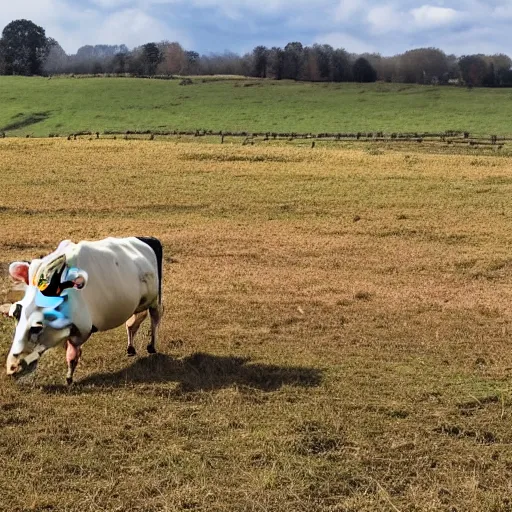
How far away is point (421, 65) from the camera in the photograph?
384ft

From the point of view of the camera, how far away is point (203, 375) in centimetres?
817

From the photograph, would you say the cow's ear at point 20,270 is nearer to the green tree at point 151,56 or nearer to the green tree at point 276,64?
the green tree at point 276,64

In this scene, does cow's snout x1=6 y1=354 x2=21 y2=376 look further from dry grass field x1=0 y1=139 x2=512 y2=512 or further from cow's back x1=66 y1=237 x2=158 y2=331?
cow's back x1=66 y1=237 x2=158 y2=331

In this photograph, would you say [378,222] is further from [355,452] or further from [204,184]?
[355,452]

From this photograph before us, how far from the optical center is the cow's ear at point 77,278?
7375 mm

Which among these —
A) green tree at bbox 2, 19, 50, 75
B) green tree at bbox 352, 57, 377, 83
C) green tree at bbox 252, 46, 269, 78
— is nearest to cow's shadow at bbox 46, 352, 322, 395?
green tree at bbox 352, 57, 377, 83

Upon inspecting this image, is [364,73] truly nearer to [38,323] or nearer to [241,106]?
[241,106]

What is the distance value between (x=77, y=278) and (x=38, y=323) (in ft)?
1.99

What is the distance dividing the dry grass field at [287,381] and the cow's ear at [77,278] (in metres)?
1.15

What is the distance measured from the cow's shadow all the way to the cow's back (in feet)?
2.03

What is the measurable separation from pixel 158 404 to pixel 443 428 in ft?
9.17

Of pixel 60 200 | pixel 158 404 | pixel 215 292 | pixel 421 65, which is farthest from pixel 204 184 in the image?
pixel 421 65

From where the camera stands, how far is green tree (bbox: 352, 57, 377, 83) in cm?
10644

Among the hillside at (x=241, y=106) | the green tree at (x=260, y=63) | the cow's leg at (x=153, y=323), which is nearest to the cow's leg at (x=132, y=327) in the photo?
the cow's leg at (x=153, y=323)
